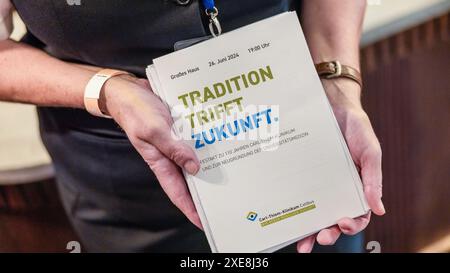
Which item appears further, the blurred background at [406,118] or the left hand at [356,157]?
the blurred background at [406,118]

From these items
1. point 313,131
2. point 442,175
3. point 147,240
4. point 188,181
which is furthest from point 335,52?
point 442,175

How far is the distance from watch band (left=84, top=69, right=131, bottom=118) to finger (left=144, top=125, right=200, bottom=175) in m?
0.12

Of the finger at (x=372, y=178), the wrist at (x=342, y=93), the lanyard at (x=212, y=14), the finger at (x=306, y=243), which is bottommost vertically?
the finger at (x=306, y=243)

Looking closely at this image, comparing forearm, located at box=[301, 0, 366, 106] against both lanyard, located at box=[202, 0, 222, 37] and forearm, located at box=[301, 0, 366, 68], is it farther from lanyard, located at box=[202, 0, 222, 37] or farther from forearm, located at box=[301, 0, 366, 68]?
lanyard, located at box=[202, 0, 222, 37]

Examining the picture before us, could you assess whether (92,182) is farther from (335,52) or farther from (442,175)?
(442,175)

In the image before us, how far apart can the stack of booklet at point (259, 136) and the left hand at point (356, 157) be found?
13 millimetres

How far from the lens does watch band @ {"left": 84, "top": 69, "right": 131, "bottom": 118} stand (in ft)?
Answer: 2.63

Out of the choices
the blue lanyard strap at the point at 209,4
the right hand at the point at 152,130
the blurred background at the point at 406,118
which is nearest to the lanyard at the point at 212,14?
the blue lanyard strap at the point at 209,4

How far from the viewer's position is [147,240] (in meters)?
1.02

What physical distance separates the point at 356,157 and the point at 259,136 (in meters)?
0.14

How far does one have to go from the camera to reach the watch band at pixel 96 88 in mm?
802

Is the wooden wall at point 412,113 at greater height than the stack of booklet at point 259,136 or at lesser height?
lesser

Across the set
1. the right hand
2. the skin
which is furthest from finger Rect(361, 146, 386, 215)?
the right hand

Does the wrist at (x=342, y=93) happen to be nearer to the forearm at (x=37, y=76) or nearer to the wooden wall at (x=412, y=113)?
the forearm at (x=37, y=76)
